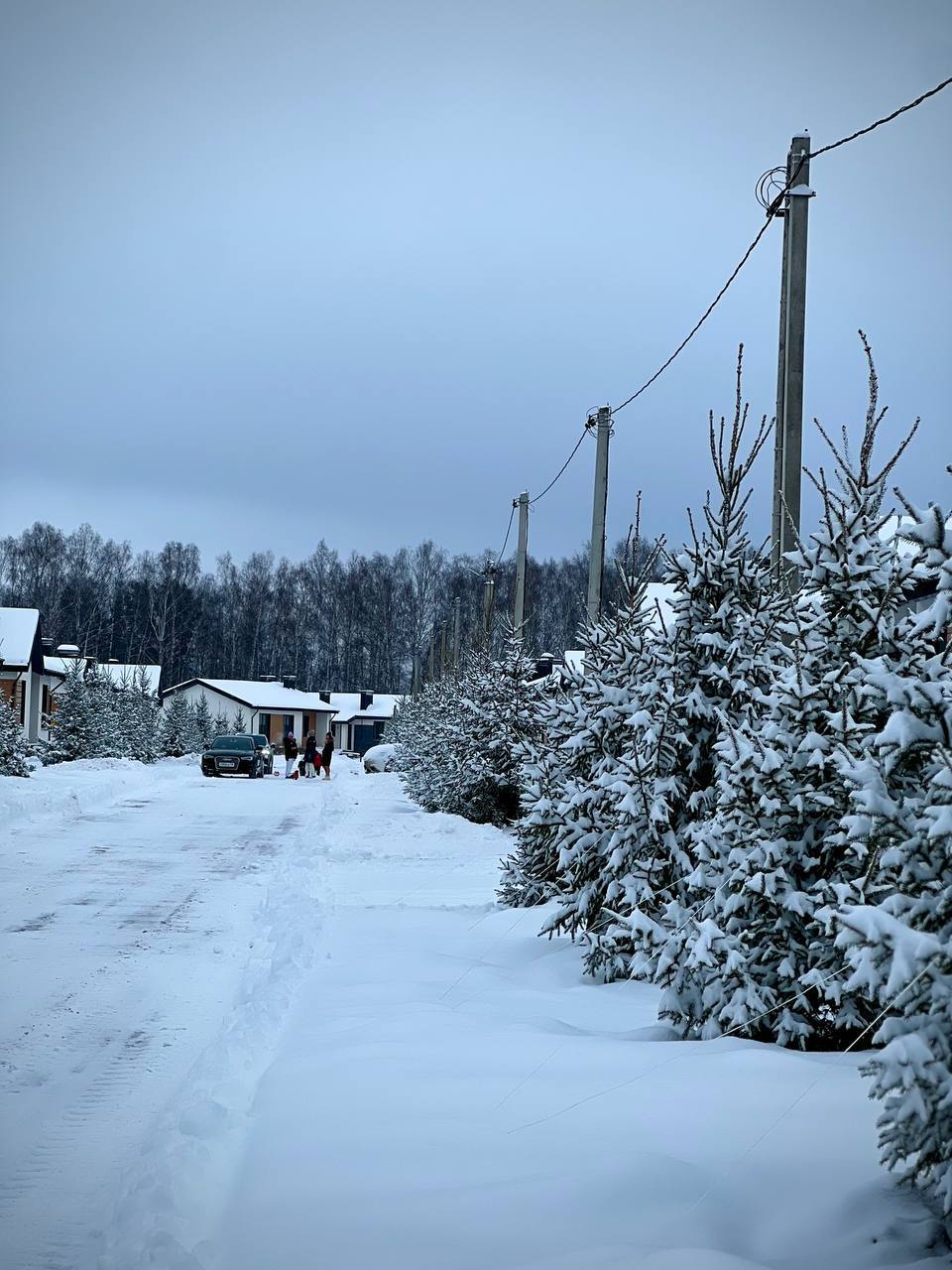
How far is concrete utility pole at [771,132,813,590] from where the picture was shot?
8125 mm

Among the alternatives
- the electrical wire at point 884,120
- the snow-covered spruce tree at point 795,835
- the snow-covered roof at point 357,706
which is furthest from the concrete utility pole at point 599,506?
the snow-covered roof at point 357,706

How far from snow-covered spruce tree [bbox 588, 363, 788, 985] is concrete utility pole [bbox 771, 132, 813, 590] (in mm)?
1719

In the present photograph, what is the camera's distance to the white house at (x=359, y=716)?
8162 centimetres

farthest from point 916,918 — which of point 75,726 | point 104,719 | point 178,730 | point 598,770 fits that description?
point 178,730

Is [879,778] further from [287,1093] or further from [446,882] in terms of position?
[446,882]

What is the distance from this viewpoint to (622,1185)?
11.0ft

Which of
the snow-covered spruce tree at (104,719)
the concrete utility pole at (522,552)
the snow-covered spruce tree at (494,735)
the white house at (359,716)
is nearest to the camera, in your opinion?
the snow-covered spruce tree at (494,735)

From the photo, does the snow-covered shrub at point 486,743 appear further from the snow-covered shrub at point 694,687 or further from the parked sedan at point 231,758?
the parked sedan at point 231,758

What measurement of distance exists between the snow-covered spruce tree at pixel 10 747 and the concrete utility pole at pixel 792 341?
22177mm

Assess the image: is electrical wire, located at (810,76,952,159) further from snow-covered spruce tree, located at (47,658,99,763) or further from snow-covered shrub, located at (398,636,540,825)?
snow-covered spruce tree, located at (47,658,99,763)

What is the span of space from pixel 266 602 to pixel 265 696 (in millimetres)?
20039

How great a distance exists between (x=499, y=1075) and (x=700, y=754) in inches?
101

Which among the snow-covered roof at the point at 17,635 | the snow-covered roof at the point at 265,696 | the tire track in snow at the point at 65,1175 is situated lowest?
the tire track in snow at the point at 65,1175

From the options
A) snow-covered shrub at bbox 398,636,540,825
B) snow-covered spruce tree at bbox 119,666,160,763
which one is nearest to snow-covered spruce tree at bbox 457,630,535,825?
snow-covered shrub at bbox 398,636,540,825
